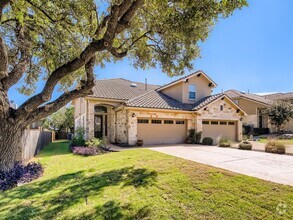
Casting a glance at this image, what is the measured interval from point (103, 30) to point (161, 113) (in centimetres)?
965

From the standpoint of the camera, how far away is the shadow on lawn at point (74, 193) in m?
4.71

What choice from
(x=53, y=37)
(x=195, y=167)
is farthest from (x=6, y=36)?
(x=195, y=167)

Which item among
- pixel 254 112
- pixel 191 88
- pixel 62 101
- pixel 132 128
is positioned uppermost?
pixel 191 88

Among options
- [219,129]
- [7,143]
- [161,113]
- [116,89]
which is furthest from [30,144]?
[219,129]

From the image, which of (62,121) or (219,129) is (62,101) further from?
(62,121)

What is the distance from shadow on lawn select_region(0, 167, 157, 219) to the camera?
15.5 ft

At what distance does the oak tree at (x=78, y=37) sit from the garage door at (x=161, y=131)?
640cm

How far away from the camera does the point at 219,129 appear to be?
64.5ft

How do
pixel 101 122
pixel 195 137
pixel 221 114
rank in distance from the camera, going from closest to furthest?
1. pixel 195 137
2. pixel 101 122
3. pixel 221 114

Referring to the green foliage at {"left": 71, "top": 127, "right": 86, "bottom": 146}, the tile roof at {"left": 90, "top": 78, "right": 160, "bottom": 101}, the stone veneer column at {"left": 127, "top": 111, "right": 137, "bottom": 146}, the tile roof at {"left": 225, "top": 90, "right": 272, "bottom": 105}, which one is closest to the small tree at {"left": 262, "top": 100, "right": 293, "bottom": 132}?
the tile roof at {"left": 225, "top": 90, "right": 272, "bottom": 105}

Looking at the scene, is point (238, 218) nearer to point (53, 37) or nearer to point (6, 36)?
point (53, 37)

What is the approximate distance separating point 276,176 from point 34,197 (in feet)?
24.2

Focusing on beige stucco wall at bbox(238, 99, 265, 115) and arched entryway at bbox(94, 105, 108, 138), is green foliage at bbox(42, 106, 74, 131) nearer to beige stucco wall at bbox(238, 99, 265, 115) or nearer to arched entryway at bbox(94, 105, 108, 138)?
arched entryway at bbox(94, 105, 108, 138)

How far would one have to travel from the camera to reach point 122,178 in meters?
6.71
